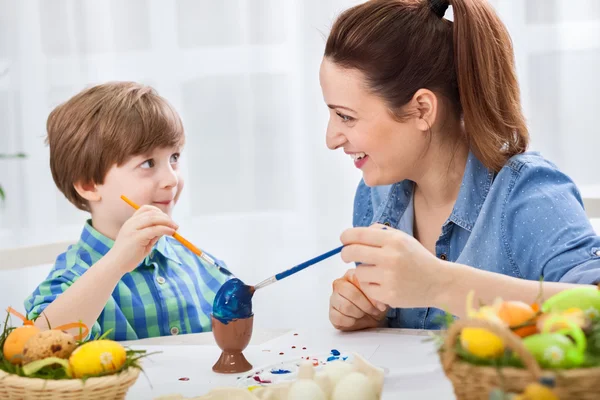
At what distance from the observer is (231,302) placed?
1.26 meters

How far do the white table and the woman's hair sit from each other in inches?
16.7

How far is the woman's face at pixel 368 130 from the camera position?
1518 mm

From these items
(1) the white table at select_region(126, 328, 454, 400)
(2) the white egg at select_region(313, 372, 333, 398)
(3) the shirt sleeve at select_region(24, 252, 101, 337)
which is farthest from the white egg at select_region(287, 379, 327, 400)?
(3) the shirt sleeve at select_region(24, 252, 101, 337)

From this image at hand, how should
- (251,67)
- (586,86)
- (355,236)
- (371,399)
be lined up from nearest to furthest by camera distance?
(371,399) → (355,236) → (586,86) → (251,67)

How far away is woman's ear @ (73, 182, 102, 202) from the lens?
1737 mm

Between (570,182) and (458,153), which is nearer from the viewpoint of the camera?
(570,182)

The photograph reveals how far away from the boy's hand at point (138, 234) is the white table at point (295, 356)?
0.17m

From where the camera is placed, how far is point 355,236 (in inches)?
47.1

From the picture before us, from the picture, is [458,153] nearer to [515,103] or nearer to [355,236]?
[515,103]

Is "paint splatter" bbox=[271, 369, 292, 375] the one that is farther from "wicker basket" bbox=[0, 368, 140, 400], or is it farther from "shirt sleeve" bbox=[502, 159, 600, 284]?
"shirt sleeve" bbox=[502, 159, 600, 284]

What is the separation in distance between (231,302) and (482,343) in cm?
58

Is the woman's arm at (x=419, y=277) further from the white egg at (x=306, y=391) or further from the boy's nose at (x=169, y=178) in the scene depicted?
the boy's nose at (x=169, y=178)

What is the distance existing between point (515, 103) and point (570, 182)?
205mm

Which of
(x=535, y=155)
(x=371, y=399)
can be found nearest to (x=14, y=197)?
(x=535, y=155)
